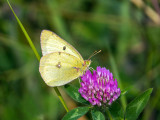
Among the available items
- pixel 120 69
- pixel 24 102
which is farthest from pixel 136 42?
pixel 24 102

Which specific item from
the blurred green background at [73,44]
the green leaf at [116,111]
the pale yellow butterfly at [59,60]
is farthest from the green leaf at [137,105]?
the blurred green background at [73,44]

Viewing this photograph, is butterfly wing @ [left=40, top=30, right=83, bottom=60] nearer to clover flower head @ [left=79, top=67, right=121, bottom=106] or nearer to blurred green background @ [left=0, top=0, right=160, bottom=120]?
clover flower head @ [left=79, top=67, right=121, bottom=106]

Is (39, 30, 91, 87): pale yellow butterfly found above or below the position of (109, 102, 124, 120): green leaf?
above

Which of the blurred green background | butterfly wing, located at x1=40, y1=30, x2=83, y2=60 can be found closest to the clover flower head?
butterfly wing, located at x1=40, y1=30, x2=83, y2=60

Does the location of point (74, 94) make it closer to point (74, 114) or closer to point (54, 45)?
point (74, 114)

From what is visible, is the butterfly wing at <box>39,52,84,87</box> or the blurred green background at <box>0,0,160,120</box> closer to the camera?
the butterfly wing at <box>39,52,84,87</box>

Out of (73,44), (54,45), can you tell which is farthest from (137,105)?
(73,44)
